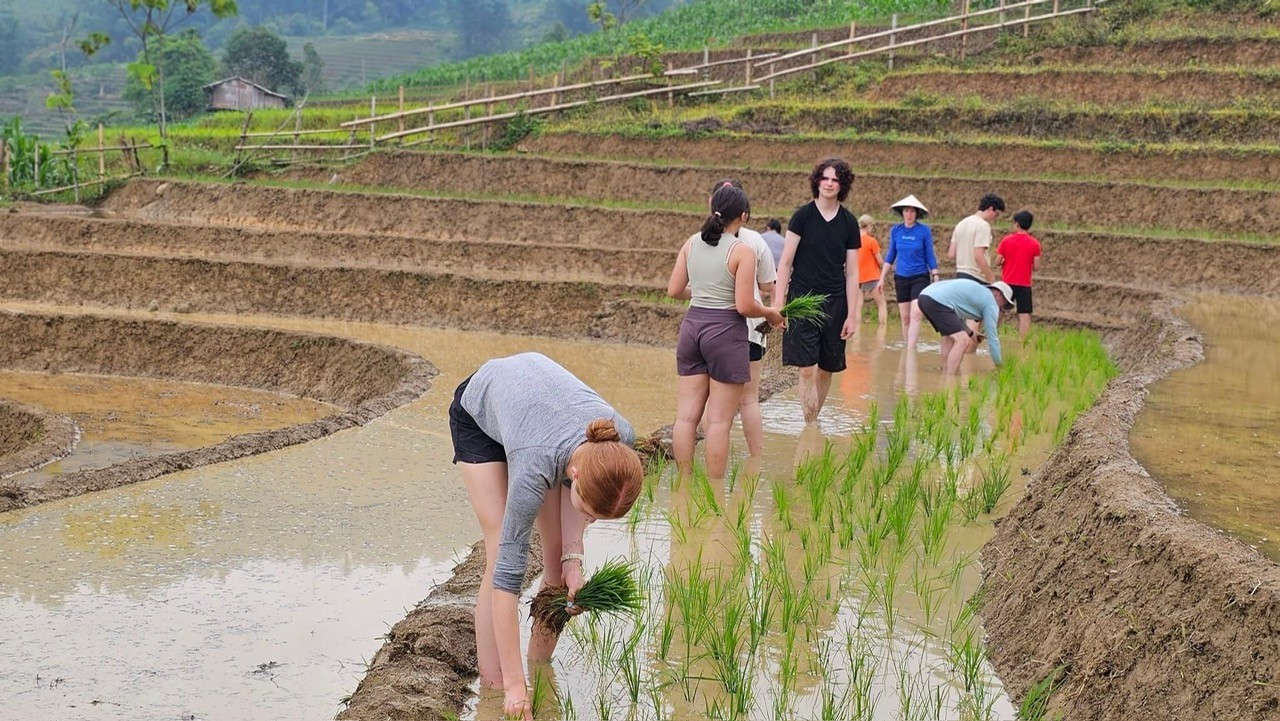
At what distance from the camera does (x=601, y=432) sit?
3684 millimetres

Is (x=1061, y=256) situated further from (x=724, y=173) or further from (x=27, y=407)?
(x=27, y=407)

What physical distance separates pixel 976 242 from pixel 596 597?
8.19 meters

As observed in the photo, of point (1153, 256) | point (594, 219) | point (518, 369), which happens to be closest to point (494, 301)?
point (594, 219)

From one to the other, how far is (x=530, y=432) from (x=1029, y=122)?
2175cm

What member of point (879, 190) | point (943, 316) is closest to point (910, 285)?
point (943, 316)

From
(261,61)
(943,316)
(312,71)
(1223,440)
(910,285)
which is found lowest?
(1223,440)

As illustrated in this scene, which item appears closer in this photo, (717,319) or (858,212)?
(717,319)

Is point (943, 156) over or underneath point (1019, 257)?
over

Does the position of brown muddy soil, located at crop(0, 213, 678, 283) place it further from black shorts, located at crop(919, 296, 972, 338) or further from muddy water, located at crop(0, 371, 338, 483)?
black shorts, located at crop(919, 296, 972, 338)

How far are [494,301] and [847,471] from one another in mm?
9940

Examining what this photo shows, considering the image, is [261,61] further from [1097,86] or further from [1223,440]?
[1223,440]

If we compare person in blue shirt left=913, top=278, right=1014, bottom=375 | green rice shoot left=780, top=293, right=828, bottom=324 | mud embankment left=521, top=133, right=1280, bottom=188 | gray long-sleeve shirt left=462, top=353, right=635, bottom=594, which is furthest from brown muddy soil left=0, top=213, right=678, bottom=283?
gray long-sleeve shirt left=462, top=353, right=635, bottom=594

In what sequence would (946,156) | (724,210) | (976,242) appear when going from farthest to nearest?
1. (946,156)
2. (976,242)
3. (724,210)

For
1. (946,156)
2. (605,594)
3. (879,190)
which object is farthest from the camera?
(946,156)
